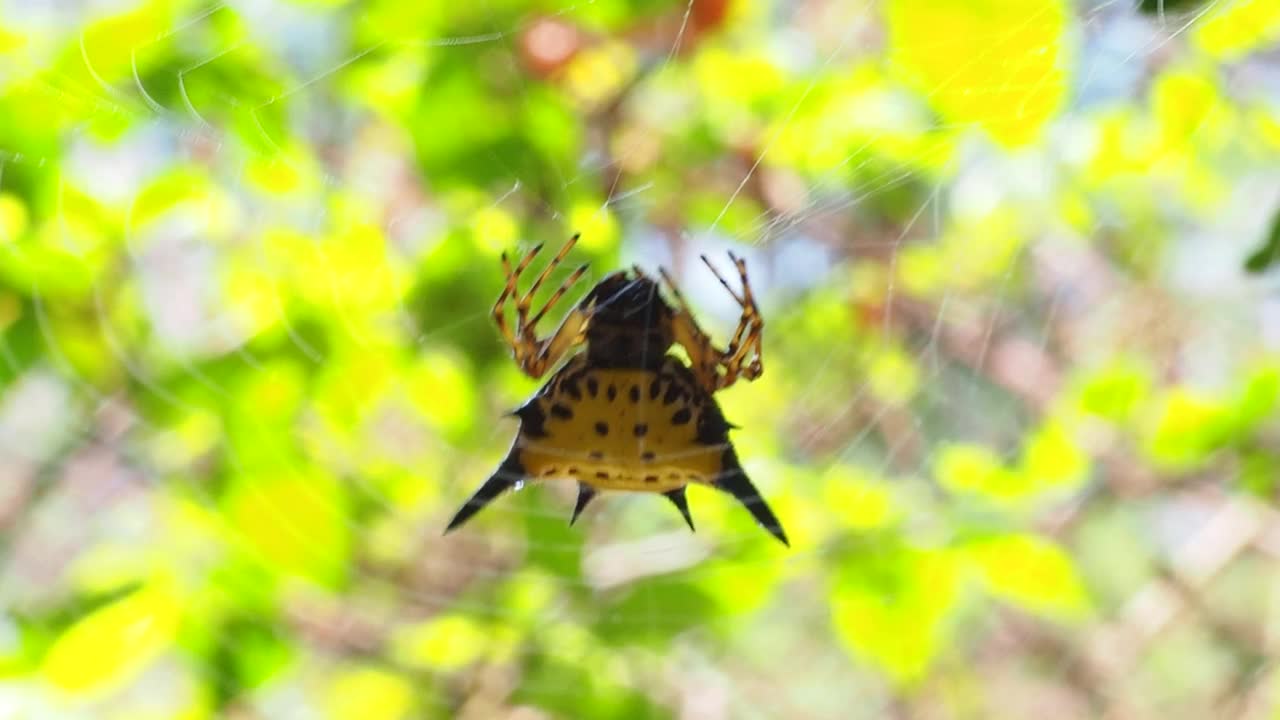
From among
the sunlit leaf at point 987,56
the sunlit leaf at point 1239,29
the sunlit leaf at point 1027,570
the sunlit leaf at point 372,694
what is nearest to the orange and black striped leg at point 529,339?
the sunlit leaf at point 987,56

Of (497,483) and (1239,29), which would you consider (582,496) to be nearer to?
(497,483)

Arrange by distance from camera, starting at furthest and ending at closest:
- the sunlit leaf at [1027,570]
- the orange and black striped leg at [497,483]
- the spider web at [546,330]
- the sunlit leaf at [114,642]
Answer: the sunlit leaf at [1027,570] → the sunlit leaf at [114,642] → the spider web at [546,330] → the orange and black striped leg at [497,483]

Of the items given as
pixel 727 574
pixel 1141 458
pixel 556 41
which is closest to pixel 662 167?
pixel 556 41

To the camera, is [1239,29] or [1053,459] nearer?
[1239,29]

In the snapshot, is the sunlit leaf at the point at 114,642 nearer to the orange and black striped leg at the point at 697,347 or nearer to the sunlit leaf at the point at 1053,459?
the orange and black striped leg at the point at 697,347

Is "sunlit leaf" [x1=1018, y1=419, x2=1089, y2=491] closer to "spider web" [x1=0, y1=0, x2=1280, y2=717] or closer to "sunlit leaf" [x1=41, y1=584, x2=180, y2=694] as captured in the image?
"spider web" [x1=0, y1=0, x2=1280, y2=717]

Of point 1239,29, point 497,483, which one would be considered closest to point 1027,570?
point 1239,29
